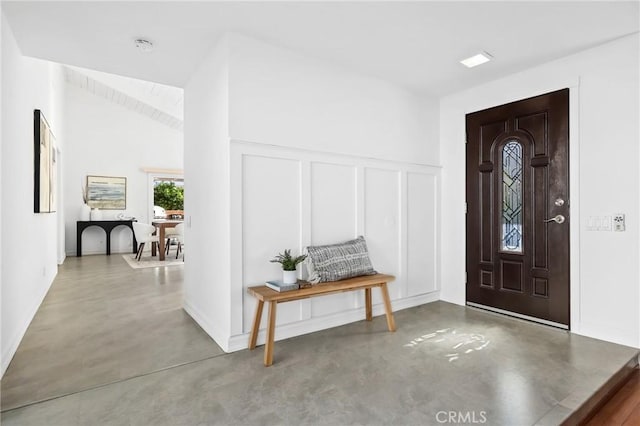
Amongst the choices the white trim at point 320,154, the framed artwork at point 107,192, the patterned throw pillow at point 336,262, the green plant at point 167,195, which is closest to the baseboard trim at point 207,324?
the patterned throw pillow at point 336,262

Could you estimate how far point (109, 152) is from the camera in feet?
27.1

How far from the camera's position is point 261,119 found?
110 inches

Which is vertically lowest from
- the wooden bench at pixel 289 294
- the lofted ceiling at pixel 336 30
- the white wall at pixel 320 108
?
the wooden bench at pixel 289 294

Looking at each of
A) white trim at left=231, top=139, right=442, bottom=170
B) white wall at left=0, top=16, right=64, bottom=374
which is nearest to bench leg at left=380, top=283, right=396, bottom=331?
white trim at left=231, top=139, right=442, bottom=170

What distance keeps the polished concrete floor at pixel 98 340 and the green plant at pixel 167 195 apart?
597 centimetres

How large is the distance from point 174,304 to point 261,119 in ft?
7.75

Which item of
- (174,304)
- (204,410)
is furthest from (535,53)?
(174,304)

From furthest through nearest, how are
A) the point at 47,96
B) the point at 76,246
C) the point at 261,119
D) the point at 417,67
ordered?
the point at 76,246 → the point at 47,96 → the point at 417,67 → the point at 261,119

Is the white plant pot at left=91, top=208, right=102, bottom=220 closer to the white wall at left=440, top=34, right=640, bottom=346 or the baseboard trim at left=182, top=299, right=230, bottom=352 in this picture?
the baseboard trim at left=182, top=299, right=230, bottom=352

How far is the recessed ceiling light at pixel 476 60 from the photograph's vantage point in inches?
120

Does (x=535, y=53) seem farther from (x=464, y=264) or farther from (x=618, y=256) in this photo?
(x=464, y=264)

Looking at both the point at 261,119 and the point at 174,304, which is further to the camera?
the point at 174,304

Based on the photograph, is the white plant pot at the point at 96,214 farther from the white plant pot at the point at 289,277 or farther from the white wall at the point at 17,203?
the white plant pot at the point at 289,277

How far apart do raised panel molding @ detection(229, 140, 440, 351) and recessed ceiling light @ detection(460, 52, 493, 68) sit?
1.14 metres
